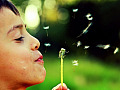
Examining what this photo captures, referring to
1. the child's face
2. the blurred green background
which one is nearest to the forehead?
the child's face

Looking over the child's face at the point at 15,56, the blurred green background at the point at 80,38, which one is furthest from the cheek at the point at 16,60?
the blurred green background at the point at 80,38

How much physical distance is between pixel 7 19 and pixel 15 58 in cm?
13

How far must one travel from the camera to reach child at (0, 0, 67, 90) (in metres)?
0.99

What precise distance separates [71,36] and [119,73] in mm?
561

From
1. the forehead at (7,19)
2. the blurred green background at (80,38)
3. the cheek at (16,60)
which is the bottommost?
the blurred green background at (80,38)

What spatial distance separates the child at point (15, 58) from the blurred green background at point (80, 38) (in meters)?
1.30

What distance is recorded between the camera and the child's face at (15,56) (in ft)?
3.24

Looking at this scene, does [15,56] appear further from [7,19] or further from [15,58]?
[7,19]

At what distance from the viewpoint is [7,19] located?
3.28 ft

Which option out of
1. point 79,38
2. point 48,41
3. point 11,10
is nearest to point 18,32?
point 11,10

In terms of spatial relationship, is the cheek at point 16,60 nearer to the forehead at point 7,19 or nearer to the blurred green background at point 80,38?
the forehead at point 7,19

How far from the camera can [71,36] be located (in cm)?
274

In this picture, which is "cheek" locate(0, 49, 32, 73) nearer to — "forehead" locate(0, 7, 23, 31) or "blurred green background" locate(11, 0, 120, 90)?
"forehead" locate(0, 7, 23, 31)

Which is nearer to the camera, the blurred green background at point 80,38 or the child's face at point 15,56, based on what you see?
the child's face at point 15,56
